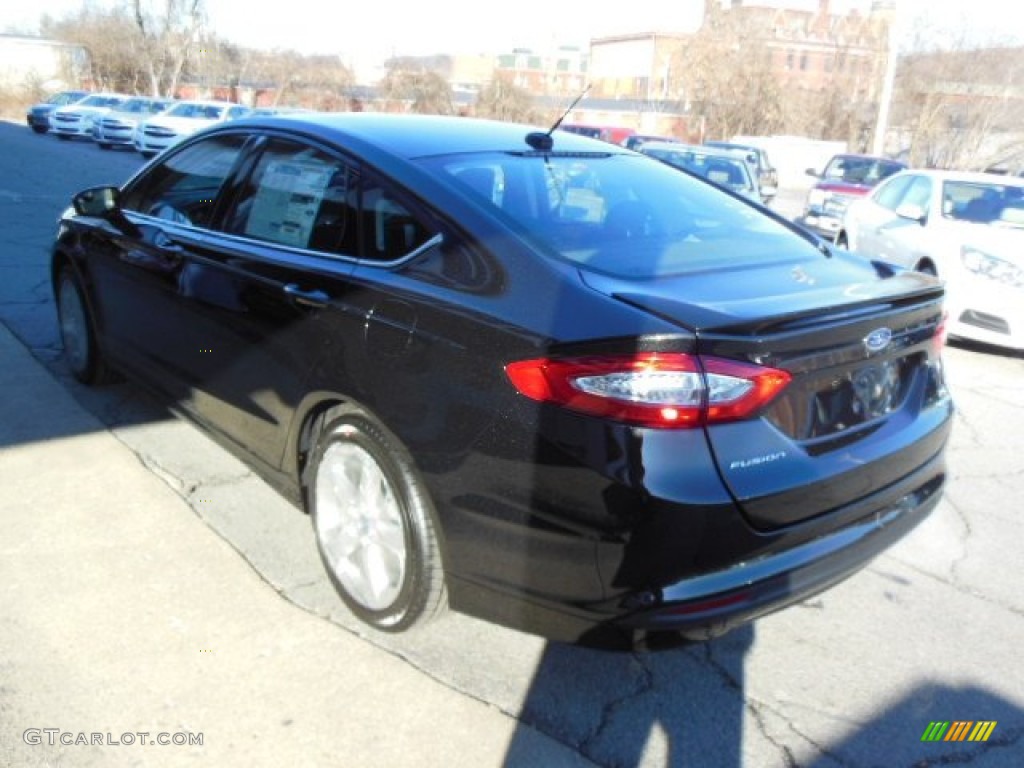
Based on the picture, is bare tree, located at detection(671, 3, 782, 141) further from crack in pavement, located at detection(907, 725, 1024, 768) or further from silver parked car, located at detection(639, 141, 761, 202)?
crack in pavement, located at detection(907, 725, 1024, 768)

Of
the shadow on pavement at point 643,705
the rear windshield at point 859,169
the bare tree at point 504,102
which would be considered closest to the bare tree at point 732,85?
the bare tree at point 504,102

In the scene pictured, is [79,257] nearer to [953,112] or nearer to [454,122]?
[454,122]

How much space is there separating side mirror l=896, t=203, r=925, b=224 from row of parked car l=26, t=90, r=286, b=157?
57.4ft

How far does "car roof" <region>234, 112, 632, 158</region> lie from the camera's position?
123 inches

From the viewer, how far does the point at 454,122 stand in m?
3.67

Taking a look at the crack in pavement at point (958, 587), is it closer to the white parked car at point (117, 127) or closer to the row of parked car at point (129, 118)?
the row of parked car at point (129, 118)

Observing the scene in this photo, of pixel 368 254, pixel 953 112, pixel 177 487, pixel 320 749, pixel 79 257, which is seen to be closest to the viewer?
pixel 320 749

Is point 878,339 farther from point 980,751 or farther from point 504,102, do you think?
point 504,102

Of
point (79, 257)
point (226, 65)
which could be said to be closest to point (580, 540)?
point (79, 257)

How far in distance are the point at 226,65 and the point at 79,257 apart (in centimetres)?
5531

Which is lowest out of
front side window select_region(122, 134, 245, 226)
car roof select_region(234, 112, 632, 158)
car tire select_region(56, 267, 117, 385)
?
car tire select_region(56, 267, 117, 385)

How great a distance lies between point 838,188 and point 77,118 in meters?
25.2

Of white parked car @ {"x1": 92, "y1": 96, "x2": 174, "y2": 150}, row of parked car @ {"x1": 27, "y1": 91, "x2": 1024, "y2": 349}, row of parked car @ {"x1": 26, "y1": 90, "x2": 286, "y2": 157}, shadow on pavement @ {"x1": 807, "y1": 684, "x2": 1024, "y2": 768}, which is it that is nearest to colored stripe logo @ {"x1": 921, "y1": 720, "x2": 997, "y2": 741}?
shadow on pavement @ {"x1": 807, "y1": 684, "x2": 1024, "y2": 768}

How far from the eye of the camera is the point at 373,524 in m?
2.85
